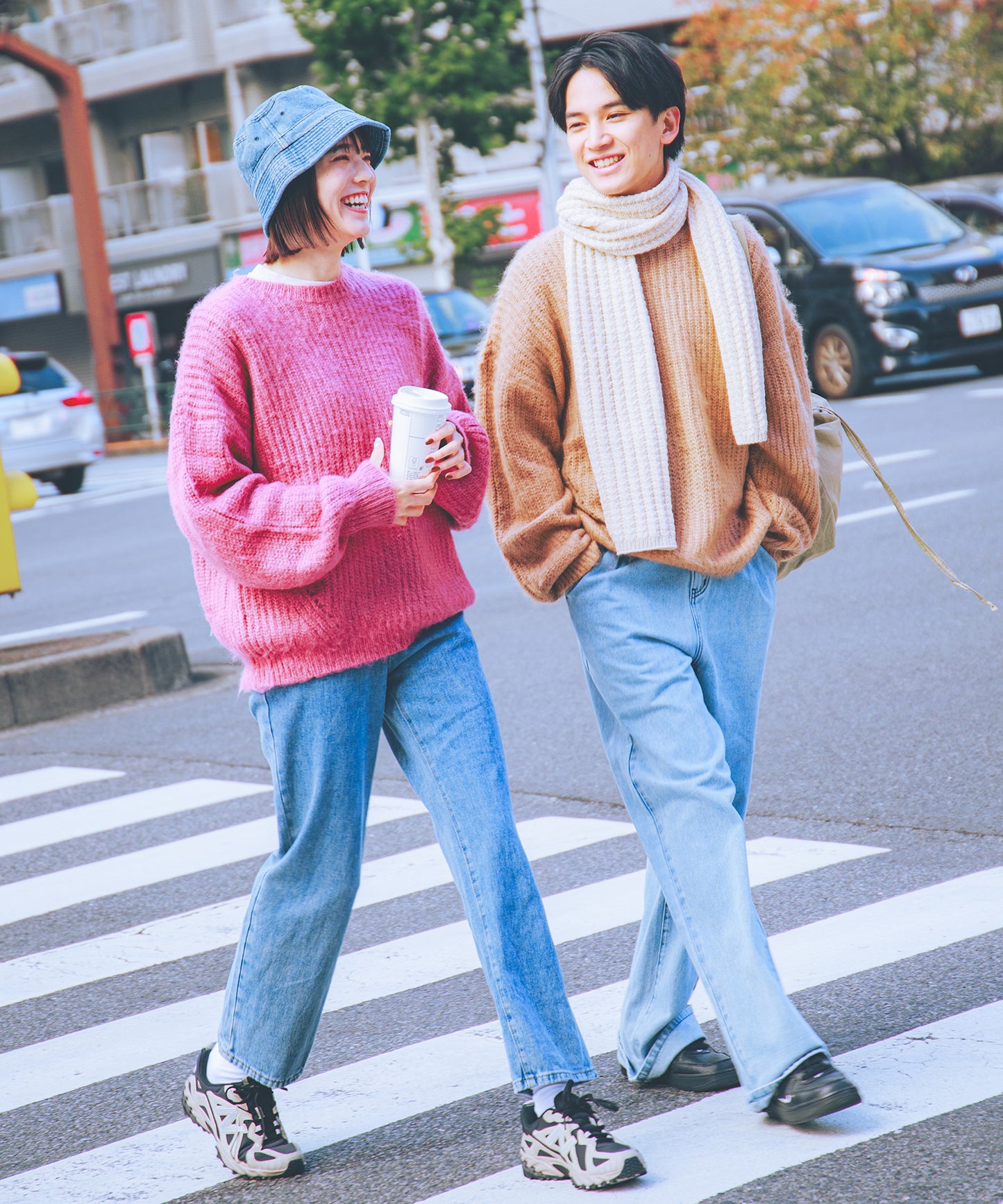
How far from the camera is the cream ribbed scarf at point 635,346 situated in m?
2.91

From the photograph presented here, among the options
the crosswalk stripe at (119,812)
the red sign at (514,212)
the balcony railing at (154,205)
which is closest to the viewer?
the crosswalk stripe at (119,812)

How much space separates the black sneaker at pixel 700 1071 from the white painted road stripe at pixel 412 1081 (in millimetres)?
44

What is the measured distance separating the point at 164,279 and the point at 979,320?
25.4 m

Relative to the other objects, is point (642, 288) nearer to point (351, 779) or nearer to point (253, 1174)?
point (351, 779)

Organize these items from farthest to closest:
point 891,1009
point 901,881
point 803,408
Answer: point 901,881 → point 891,1009 → point 803,408

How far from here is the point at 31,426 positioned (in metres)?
18.6

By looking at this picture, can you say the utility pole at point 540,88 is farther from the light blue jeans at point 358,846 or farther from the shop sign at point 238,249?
the light blue jeans at point 358,846

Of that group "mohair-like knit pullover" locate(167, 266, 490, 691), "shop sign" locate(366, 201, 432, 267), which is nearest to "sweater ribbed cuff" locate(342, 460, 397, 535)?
"mohair-like knit pullover" locate(167, 266, 490, 691)

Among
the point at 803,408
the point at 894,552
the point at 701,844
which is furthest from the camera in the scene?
the point at 894,552

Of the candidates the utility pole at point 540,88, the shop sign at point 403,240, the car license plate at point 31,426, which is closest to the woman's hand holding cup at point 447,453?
the car license plate at point 31,426

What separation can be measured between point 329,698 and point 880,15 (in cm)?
2770

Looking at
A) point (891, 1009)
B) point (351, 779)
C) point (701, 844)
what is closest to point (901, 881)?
point (891, 1009)

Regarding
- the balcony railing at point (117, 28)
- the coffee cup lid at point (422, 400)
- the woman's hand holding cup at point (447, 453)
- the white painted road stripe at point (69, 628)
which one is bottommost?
the white painted road stripe at point (69, 628)

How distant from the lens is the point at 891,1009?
3402 millimetres
